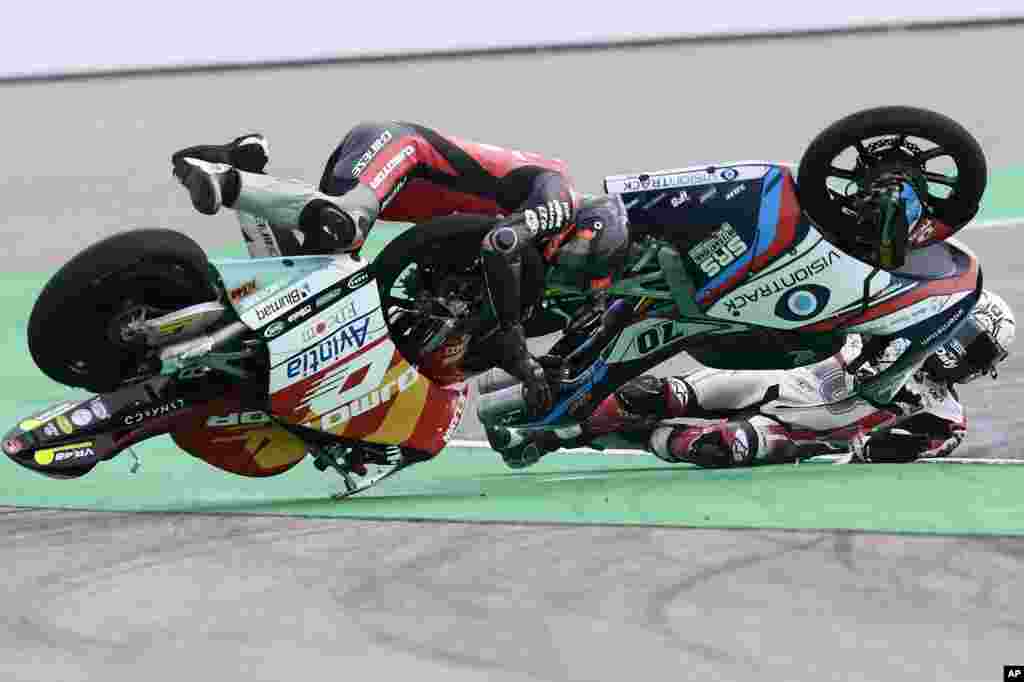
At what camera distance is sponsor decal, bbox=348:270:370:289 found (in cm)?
702

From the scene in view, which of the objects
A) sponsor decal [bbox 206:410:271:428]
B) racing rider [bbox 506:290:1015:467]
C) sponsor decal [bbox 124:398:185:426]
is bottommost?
racing rider [bbox 506:290:1015:467]

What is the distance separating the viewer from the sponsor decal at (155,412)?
693 centimetres

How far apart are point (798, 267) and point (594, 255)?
0.92 m

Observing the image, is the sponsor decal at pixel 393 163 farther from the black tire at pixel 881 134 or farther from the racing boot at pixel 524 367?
the black tire at pixel 881 134

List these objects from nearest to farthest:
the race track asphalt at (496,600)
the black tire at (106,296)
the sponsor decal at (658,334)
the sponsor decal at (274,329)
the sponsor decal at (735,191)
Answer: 1. the race track asphalt at (496,600)
2. the black tire at (106,296)
3. the sponsor decal at (274,329)
4. the sponsor decal at (735,191)
5. the sponsor decal at (658,334)

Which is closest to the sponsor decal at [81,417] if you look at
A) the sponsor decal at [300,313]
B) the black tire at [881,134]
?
the sponsor decal at [300,313]

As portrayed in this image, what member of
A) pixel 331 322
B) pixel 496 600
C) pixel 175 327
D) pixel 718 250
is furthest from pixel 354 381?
pixel 718 250

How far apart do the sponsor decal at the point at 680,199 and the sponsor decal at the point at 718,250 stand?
0.19 m

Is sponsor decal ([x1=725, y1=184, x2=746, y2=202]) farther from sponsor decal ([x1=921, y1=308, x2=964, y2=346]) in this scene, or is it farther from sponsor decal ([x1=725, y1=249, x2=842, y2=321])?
sponsor decal ([x1=921, y1=308, x2=964, y2=346])

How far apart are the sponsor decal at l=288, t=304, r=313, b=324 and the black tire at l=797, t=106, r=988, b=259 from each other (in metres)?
2.24

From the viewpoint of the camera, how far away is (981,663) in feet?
17.4

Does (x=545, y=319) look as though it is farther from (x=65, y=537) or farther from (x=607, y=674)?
(x=607, y=674)

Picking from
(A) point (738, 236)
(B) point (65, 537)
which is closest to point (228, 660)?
(B) point (65, 537)

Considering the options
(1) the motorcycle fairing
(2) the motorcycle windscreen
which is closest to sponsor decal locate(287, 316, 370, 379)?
(2) the motorcycle windscreen
